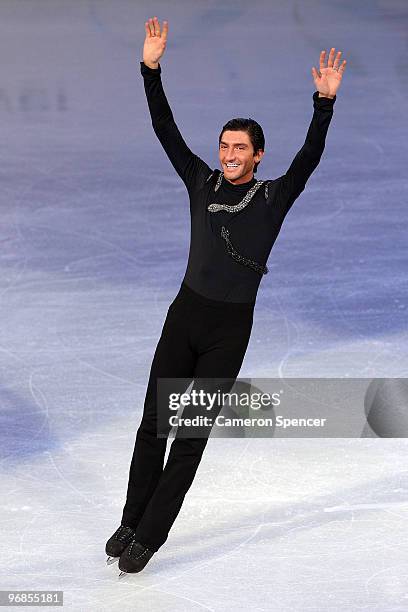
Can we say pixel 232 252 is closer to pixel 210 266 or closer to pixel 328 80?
pixel 210 266

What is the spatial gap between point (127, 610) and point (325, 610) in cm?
64

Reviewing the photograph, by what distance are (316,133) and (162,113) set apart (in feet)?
1.87

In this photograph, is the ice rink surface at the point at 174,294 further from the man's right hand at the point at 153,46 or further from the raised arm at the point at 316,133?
the man's right hand at the point at 153,46

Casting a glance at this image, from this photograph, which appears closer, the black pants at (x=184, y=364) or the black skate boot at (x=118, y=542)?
the black pants at (x=184, y=364)

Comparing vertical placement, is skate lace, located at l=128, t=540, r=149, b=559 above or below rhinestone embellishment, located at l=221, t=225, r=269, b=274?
below

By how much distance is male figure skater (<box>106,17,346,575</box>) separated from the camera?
448cm

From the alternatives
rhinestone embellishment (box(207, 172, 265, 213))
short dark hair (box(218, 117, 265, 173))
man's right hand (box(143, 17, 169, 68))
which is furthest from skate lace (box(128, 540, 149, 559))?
man's right hand (box(143, 17, 169, 68))

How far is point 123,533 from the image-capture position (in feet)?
15.4

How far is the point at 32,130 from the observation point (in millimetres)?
9914

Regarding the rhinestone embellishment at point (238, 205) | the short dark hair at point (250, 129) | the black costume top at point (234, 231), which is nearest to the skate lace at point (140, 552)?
the black costume top at point (234, 231)

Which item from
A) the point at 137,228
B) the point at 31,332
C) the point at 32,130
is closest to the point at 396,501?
the point at 31,332

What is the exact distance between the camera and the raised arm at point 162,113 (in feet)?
15.0

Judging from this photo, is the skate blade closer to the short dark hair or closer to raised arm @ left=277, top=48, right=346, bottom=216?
raised arm @ left=277, top=48, right=346, bottom=216

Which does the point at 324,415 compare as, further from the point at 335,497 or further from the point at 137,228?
the point at 137,228
